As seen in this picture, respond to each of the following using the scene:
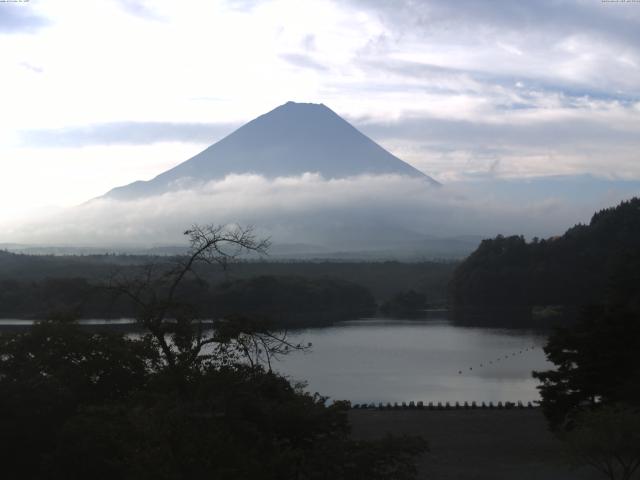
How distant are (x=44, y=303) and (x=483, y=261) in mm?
25647

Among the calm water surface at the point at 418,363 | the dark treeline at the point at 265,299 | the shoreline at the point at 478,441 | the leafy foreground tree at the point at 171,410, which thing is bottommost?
the calm water surface at the point at 418,363

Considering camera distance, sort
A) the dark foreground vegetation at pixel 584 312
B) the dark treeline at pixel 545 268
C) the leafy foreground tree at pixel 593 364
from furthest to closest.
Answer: the dark treeline at pixel 545 268 → the leafy foreground tree at pixel 593 364 → the dark foreground vegetation at pixel 584 312

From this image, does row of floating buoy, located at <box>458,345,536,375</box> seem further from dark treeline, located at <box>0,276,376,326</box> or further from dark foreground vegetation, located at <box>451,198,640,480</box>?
dark treeline, located at <box>0,276,376,326</box>

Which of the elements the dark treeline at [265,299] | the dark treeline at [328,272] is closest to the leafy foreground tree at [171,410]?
the dark treeline at [265,299]

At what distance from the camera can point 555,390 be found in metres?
11.7

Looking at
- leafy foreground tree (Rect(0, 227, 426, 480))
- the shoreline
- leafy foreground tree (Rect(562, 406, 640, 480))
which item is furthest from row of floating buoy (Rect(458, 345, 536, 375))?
leafy foreground tree (Rect(0, 227, 426, 480))

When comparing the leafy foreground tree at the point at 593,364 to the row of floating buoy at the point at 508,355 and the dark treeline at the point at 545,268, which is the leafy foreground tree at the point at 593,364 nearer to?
the row of floating buoy at the point at 508,355

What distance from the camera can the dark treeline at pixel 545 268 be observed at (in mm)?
44625

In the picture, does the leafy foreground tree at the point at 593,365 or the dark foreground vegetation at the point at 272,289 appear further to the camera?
Result: the dark foreground vegetation at the point at 272,289

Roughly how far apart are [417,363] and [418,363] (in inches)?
1.2

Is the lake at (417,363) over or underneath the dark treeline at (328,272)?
underneath

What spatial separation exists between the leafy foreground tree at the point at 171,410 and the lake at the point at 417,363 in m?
7.18

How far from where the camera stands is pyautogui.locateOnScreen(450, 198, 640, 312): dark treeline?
4462 cm

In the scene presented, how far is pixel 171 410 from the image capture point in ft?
17.9
